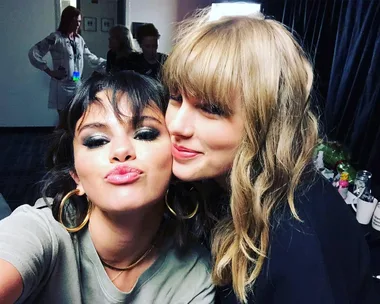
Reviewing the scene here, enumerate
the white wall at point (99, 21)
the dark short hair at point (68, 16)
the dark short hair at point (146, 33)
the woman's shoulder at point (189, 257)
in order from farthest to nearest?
the white wall at point (99, 21) → the dark short hair at point (68, 16) → the dark short hair at point (146, 33) → the woman's shoulder at point (189, 257)

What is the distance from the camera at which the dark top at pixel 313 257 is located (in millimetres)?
739

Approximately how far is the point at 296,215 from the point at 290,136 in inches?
7.4

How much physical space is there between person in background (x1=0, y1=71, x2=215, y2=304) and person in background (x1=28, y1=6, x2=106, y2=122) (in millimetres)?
2545

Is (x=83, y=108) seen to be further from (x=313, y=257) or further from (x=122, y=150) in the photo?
(x=313, y=257)

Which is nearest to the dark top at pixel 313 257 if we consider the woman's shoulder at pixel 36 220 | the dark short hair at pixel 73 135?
the dark short hair at pixel 73 135

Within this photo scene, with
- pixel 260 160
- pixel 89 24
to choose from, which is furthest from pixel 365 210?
pixel 89 24

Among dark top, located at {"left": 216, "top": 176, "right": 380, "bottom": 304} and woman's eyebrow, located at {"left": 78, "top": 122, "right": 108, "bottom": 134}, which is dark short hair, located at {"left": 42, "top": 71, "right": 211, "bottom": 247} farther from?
dark top, located at {"left": 216, "top": 176, "right": 380, "bottom": 304}

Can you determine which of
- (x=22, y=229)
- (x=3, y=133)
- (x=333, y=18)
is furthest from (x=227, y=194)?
(x=3, y=133)

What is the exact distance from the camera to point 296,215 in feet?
2.65

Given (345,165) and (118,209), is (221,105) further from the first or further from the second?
(345,165)

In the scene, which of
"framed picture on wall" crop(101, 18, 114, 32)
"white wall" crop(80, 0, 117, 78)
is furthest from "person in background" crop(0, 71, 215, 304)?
"framed picture on wall" crop(101, 18, 114, 32)

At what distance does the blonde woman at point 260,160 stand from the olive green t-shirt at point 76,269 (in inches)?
2.9

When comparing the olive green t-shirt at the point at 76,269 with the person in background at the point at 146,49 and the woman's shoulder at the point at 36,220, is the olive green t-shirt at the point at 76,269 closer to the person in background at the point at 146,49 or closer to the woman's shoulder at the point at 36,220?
the woman's shoulder at the point at 36,220

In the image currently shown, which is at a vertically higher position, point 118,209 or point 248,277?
point 118,209
